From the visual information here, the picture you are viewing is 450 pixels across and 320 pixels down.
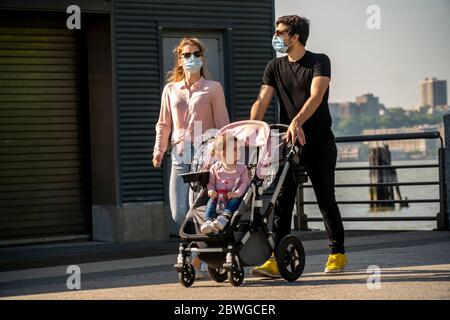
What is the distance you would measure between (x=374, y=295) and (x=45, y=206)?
8.03 metres

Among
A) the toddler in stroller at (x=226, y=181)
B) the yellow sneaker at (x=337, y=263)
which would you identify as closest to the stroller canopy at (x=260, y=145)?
the toddler in stroller at (x=226, y=181)

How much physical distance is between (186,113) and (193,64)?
451 millimetres

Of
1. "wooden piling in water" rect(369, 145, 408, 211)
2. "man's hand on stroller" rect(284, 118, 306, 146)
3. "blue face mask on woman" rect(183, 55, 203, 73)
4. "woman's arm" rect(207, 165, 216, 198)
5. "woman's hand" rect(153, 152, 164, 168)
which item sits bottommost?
"wooden piling in water" rect(369, 145, 408, 211)

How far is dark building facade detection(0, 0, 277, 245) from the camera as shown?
16.8 meters

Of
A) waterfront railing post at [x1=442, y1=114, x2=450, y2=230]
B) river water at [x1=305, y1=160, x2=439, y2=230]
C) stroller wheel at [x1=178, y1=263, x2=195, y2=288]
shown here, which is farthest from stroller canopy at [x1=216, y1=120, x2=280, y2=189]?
river water at [x1=305, y1=160, x2=439, y2=230]

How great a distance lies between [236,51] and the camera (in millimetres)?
17672

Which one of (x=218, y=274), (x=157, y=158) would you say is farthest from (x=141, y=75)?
(x=218, y=274)

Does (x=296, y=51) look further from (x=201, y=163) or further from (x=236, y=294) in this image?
(x=236, y=294)

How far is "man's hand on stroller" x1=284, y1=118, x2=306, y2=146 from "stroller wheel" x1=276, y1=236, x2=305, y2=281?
2.73 ft

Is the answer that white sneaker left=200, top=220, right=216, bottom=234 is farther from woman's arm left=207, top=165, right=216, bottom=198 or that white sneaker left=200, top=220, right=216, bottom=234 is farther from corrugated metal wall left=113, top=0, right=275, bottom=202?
corrugated metal wall left=113, top=0, right=275, bottom=202

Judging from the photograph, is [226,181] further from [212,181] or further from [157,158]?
[157,158]

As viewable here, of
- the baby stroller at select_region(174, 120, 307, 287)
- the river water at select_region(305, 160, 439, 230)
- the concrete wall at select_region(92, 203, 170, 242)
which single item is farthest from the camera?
the river water at select_region(305, 160, 439, 230)

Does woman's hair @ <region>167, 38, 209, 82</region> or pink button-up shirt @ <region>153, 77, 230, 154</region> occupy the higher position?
woman's hair @ <region>167, 38, 209, 82</region>

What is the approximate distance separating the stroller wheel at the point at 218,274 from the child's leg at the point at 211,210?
1.89 feet
